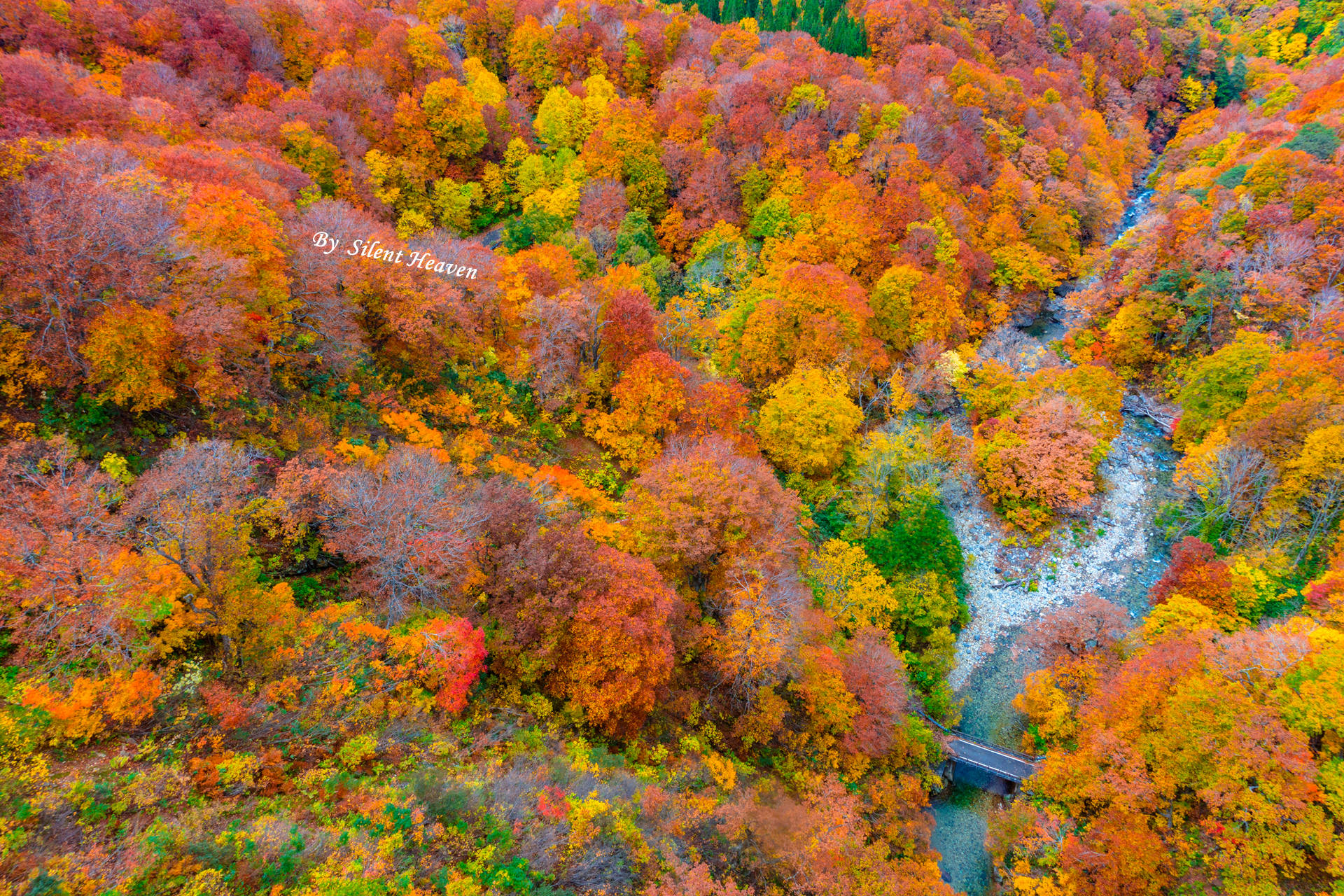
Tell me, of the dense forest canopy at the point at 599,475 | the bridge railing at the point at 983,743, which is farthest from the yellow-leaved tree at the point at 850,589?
the bridge railing at the point at 983,743

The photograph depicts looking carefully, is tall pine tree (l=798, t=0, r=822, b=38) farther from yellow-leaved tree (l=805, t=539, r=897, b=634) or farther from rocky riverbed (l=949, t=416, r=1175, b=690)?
yellow-leaved tree (l=805, t=539, r=897, b=634)

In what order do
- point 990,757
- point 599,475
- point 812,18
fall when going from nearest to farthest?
point 990,757 → point 599,475 → point 812,18

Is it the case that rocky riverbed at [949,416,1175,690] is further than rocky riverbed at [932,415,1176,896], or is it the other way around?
rocky riverbed at [949,416,1175,690]

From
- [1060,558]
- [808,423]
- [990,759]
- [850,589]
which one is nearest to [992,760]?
[990,759]

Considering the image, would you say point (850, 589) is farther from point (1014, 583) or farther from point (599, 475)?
point (599, 475)

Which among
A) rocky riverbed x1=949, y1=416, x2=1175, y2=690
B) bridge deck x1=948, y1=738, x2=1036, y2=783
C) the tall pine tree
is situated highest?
the tall pine tree

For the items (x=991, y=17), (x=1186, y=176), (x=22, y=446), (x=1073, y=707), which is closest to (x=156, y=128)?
(x=22, y=446)

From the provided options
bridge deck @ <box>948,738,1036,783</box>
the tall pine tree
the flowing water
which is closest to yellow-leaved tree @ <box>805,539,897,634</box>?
bridge deck @ <box>948,738,1036,783</box>

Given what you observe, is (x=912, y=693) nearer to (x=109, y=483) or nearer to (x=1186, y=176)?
(x=109, y=483)
